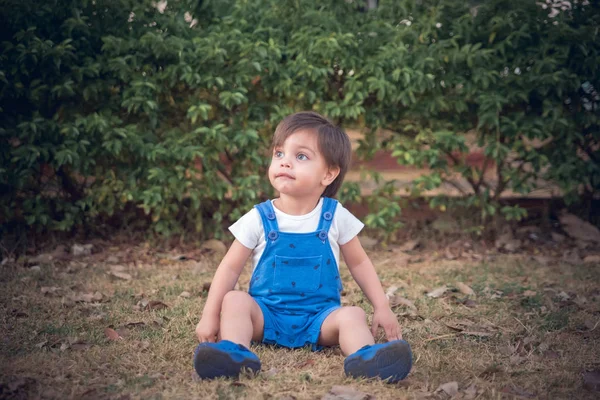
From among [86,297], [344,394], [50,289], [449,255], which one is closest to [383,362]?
[344,394]

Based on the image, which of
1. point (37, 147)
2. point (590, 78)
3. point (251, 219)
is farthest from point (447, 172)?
point (37, 147)

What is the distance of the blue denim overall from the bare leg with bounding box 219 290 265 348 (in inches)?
2.5

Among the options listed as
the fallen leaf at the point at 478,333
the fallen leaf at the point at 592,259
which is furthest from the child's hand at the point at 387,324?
the fallen leaf at the point at 592,259

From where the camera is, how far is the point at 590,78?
4.83 meters

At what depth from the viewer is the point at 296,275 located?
9.36 ft

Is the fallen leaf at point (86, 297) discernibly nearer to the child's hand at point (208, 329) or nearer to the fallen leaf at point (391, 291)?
the child's hand at point (208, 329)

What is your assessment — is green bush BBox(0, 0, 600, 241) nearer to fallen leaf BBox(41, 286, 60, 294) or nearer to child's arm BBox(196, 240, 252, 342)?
fallen leaf BBox(41, 286, 60, 294)

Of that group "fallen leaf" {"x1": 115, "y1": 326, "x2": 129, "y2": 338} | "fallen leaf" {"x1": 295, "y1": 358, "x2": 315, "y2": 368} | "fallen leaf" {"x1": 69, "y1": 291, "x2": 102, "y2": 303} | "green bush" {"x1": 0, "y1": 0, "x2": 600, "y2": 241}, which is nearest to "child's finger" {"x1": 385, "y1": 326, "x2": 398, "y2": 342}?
"fallen leaf" {"x1": 295, "y1": 358, "x2": 315, "y2": 368}

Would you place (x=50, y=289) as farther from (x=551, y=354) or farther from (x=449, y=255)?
(x=449, y=255)

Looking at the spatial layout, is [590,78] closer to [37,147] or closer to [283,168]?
[283,168]

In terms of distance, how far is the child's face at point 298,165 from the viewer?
2795mm

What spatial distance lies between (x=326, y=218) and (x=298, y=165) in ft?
0.90

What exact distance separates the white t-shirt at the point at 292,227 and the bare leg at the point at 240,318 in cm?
21

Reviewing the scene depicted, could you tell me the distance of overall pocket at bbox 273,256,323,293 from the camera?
2.84 m
